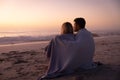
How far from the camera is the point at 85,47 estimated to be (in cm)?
634

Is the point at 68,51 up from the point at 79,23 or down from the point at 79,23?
down

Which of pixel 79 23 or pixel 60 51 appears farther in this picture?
pixel 79 23

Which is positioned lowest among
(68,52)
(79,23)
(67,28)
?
(68,52)

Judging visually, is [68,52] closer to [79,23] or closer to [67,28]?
[67,28]

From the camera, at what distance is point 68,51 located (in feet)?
20.4

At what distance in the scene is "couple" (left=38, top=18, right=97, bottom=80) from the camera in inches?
244

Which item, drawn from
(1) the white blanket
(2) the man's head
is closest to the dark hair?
(2) the man's head

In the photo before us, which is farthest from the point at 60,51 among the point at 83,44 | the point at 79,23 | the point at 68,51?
the point at 79,23

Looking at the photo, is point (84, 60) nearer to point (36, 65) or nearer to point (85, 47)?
point (85, 47)

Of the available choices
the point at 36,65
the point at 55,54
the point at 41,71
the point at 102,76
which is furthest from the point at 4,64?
the point at 102,76

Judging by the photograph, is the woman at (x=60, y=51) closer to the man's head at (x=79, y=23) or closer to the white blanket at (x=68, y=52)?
the white blanket at (x=68, y=52)

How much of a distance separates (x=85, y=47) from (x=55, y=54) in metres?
0.79

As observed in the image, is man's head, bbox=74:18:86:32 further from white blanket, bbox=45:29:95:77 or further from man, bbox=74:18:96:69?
white blanket, bbox=45:29:95:77

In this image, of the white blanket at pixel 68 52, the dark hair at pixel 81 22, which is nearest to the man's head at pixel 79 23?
the dark hair at pixel 81 22
